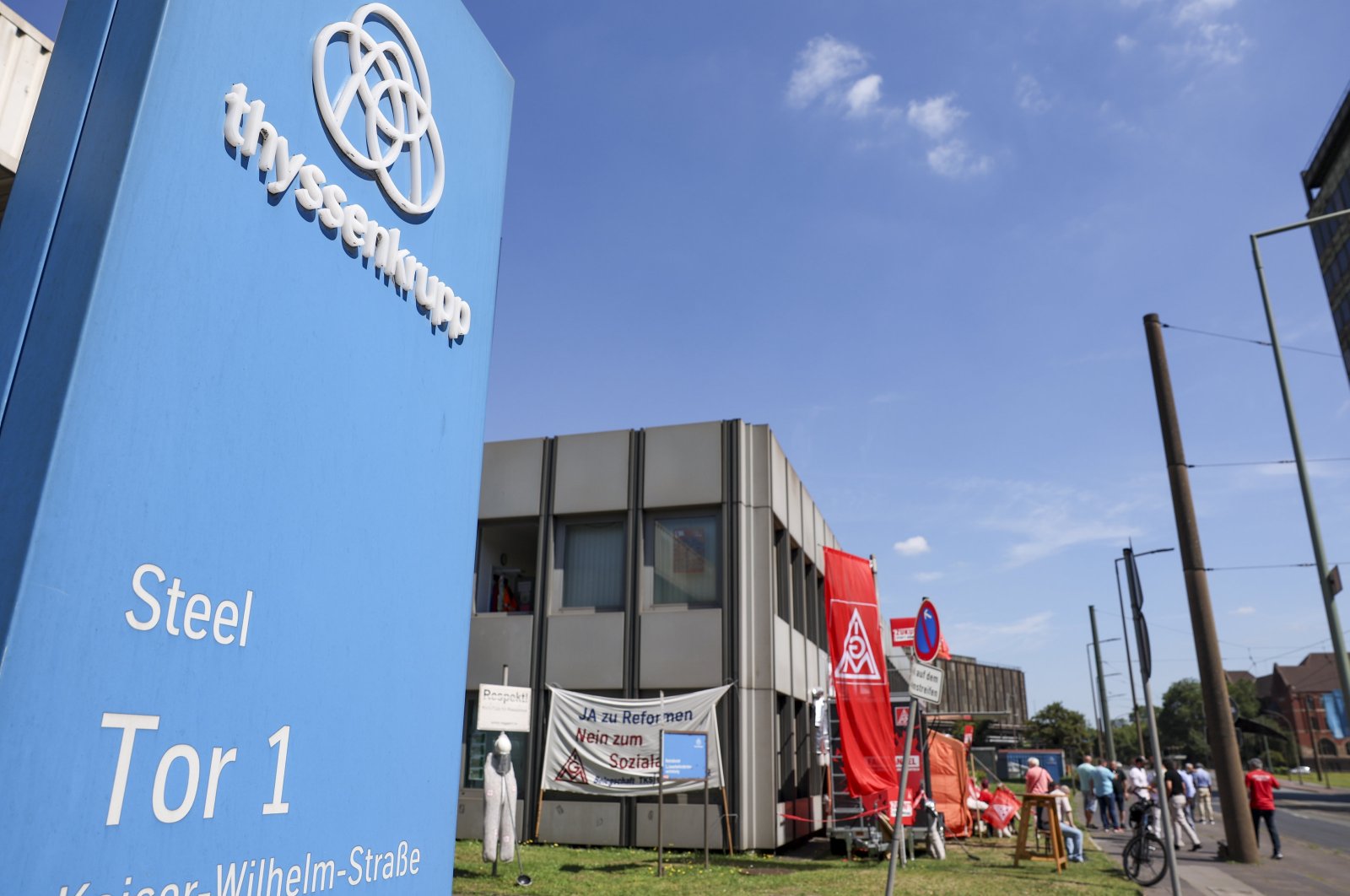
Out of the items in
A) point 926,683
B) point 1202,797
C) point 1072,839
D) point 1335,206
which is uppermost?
point 1335,206

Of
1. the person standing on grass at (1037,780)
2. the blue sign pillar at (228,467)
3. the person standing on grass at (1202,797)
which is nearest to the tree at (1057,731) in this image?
the person standing on grass at (1202,797)

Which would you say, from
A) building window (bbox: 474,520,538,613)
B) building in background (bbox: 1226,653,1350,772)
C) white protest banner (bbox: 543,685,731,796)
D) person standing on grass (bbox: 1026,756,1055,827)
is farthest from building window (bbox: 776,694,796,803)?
building in background (bbox: 1226,653,1350,772)

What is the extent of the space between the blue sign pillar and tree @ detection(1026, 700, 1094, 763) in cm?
8063

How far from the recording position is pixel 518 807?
18.1 meters

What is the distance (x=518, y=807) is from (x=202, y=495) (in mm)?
17053

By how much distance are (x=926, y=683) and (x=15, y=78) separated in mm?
9880

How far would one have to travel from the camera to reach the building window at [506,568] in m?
20.4

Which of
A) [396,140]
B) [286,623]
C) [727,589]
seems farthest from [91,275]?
[727,589]

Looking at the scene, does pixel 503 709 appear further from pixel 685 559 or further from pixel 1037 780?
pixel 1037 780

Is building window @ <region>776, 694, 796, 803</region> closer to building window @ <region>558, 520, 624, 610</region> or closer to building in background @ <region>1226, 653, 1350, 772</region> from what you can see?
building window @ <region>558, 520, 624, 610</region>

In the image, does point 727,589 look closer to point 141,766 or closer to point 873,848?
point 873,848

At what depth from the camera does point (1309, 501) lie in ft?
41.1

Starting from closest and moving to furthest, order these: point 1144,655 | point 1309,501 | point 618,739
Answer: point 1144,655
point 1309,501
point 618,739

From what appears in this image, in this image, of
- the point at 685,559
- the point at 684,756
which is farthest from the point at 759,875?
the point at 685,559
